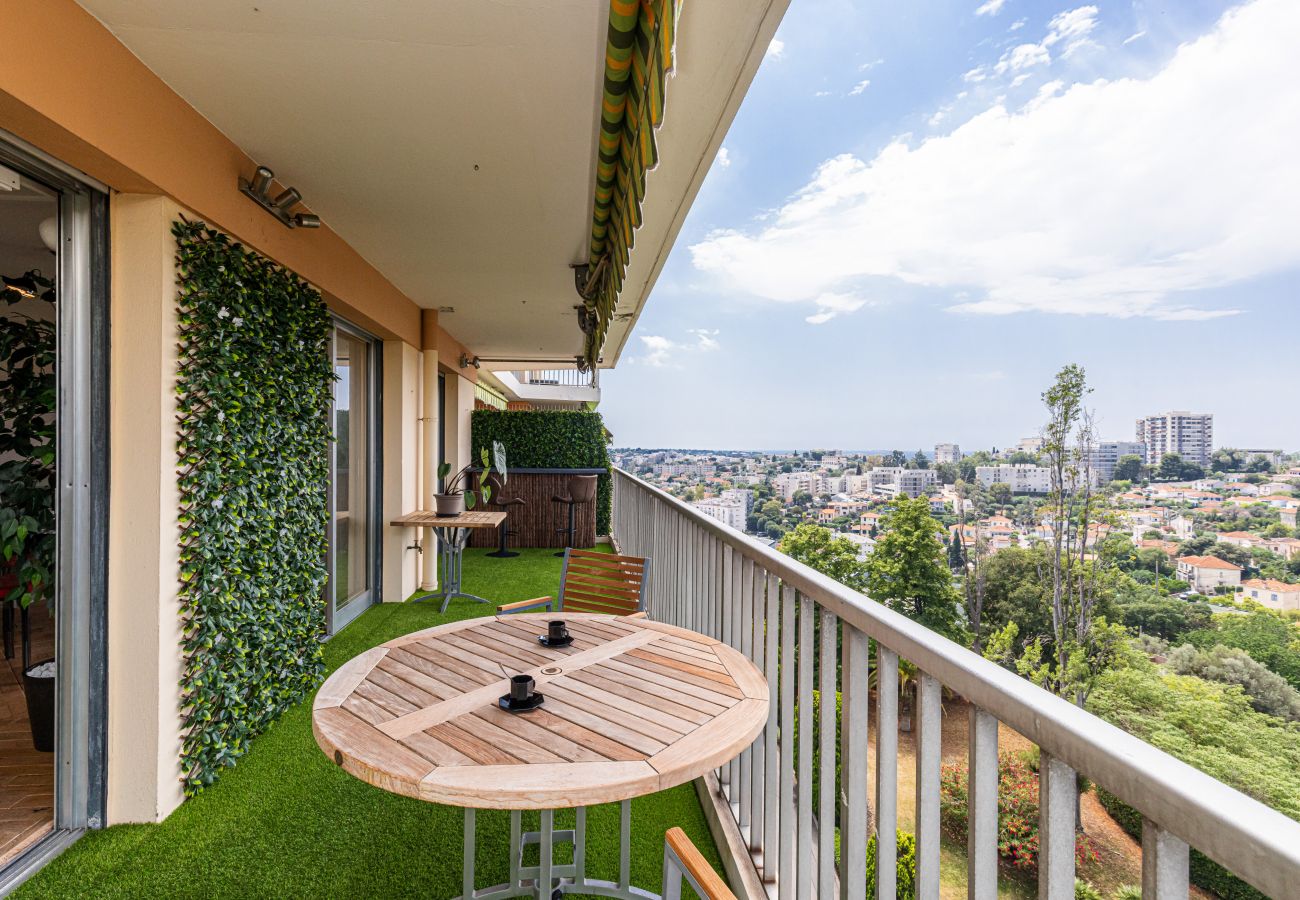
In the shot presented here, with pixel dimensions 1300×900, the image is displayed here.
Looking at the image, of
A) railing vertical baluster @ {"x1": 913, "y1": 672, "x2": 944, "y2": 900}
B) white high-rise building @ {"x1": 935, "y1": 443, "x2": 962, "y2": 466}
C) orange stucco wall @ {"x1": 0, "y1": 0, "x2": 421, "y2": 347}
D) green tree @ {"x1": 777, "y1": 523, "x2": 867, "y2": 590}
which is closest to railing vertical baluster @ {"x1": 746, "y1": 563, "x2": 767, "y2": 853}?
railing vertical baluster @ {"x1": 913, "y1": 672, "x2": 944, "y2": 900}

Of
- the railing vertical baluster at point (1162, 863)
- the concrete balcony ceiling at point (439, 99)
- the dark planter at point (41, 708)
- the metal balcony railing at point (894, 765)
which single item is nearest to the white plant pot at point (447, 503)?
the concrete balcony ceiling at point (439, 99)

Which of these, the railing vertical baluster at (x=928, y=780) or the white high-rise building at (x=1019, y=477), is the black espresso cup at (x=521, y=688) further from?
the white high-rise building at (x=1019, y=477)

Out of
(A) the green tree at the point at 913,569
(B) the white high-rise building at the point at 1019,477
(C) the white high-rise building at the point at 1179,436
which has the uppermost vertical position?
(C) the white high-rise building at the point at 1179,436

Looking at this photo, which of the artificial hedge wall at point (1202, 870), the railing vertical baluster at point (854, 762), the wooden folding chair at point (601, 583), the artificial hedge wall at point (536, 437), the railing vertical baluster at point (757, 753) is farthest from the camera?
the artificial hedge wall at point (536, 437)

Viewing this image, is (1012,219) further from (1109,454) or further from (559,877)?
(559,877)

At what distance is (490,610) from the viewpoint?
5.08 m

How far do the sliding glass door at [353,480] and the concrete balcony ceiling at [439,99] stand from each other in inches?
45.9

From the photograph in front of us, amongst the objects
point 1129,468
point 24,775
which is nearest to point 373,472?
point 24,775

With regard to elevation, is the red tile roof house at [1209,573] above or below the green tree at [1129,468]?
below

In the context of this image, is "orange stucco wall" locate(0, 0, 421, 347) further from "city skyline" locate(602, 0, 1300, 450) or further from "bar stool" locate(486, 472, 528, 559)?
"bar stool" locate(486, 472, 528, 559)

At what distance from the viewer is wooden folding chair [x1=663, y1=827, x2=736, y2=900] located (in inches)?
30.6

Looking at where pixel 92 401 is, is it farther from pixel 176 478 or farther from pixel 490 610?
pixel 490 610

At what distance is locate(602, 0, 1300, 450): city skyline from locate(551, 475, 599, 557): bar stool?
8.21 feet

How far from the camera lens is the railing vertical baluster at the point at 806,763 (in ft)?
4.94
